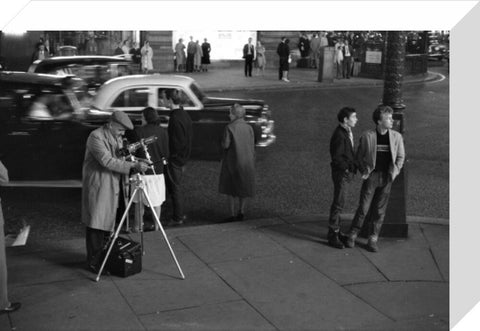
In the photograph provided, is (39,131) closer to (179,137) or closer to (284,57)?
(179,137)

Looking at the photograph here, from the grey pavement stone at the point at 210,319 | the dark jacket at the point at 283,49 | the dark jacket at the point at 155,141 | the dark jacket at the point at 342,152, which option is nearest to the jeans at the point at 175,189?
the dark jacket at the point at 155,141

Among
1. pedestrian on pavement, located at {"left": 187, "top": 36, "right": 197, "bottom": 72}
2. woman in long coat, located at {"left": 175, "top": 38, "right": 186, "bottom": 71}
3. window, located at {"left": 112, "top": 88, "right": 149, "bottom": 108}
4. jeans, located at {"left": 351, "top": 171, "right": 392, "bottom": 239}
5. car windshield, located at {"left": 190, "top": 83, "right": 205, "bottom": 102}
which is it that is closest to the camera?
jeans, located at {"left": 351, "top": 171, "right": 392, "bottom": 239}

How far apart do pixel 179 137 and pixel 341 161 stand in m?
2.32

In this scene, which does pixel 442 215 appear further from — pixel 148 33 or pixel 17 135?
pixel 148 33

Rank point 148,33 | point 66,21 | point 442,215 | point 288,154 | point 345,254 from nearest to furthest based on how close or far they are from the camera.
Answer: point 66,21 < point 345,254 < point 442,215 < point 288,154 < point 148,33

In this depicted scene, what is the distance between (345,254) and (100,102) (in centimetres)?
543

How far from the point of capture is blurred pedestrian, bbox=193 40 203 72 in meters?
31.3

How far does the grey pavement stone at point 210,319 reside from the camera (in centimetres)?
617

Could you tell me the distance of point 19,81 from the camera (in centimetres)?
1084

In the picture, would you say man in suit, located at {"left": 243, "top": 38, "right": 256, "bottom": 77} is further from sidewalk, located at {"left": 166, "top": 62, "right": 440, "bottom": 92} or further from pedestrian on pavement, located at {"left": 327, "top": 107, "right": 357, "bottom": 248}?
pedestrian on pavement, located at {"left": 327, "top": 107, "right": 357, "bottom": 248}

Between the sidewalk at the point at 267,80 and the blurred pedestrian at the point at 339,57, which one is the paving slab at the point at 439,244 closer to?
the sidewalk at the point at 267,80

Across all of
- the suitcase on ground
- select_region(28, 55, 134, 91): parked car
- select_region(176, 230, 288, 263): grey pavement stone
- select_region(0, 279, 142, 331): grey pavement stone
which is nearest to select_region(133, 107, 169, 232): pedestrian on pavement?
select_region(176, 230, 288, 263): grey pavement stone

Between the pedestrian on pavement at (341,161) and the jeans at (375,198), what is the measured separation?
22 cm
